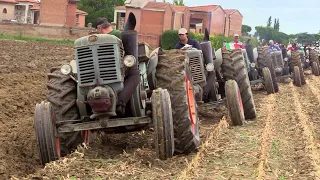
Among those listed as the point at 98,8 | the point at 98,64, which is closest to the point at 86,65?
the point at 98,64

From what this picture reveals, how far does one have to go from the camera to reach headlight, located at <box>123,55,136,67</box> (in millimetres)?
6834

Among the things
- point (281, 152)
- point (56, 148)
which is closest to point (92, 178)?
point (56, 148)

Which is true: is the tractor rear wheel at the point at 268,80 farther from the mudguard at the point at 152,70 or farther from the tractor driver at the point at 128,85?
the tractor driver at the point at 128,85

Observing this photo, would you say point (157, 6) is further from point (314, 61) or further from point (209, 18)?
point (314, 61)

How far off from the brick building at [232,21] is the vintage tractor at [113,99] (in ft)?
239

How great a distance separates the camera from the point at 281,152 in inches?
305

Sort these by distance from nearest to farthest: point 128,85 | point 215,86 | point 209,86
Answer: point 128,85, point 209,86, point 215,86

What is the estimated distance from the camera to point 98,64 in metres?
6.67

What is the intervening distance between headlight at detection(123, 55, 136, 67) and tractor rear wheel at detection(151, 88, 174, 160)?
456mm

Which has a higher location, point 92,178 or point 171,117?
point 171,117

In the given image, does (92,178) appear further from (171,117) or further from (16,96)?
(16,96)

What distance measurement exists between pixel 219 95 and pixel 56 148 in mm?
4924

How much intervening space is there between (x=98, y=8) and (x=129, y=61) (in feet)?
256

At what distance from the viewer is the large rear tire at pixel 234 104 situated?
10.0 m
